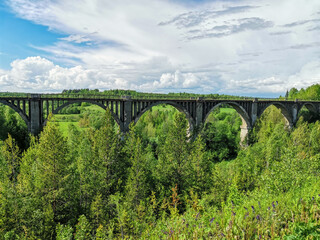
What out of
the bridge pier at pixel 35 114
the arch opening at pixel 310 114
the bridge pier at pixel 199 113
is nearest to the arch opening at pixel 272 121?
the arch opening at pixel 310 114

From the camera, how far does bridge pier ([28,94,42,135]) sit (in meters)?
30.9

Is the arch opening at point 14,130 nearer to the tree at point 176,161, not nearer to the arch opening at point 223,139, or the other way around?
the tree at point 176,161

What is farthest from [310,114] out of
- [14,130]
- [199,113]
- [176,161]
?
[14,130]

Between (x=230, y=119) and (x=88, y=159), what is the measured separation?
68.6 meters

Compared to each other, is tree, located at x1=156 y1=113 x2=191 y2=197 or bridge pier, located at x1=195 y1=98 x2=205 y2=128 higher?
bridge pier, located at x1=195 y1=98 x2=205 y2=128

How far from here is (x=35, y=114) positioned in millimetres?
31297

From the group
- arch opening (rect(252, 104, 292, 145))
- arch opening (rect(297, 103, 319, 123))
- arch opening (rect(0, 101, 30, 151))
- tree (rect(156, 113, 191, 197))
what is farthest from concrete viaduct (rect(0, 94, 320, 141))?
tree (rect(156, 113, 191, 197))

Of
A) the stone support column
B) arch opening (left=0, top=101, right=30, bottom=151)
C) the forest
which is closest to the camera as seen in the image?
the forest

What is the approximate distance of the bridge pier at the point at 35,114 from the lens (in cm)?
3092

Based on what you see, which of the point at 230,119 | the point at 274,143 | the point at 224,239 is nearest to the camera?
the point at 224,239

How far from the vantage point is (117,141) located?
2416 centimetres

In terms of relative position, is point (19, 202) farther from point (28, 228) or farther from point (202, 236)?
point (202, 236)

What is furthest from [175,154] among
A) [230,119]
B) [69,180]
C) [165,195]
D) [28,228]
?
[230,119]

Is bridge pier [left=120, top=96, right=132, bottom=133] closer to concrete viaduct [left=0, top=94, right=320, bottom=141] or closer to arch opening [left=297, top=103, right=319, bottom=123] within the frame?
concrete viaduct [left=0, top=94, right=320, bottom=141]
